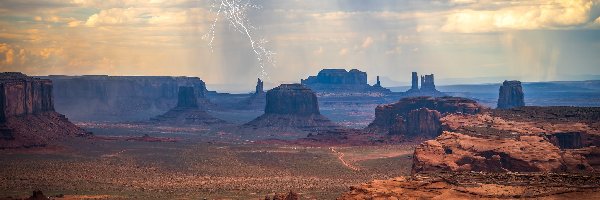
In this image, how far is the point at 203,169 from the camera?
116 metres

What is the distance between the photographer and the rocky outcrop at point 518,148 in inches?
2864

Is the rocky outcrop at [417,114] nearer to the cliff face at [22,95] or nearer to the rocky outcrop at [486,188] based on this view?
the cliff face at [22,95]

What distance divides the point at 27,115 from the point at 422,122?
69.8m

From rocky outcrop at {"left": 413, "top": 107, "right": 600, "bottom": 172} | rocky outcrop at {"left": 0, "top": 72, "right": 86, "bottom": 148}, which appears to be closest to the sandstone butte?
rocky outcrop at {"left": 413, "top": 107, "right": 600, "bottom": 172}

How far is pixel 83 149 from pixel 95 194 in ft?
173

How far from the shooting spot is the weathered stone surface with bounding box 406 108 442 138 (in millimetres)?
161125

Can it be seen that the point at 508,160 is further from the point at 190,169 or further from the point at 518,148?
the point at 190,169

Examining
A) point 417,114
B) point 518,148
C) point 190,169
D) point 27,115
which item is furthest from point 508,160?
point 27,115

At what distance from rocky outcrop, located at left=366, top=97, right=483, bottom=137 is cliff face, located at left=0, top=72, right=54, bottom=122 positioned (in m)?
64.4

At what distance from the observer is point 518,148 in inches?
3061

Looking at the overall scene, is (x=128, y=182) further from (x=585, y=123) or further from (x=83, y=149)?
(x=585, y=123)

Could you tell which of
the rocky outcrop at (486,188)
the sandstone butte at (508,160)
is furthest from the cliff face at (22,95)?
the rocky outcrop at (486,188)

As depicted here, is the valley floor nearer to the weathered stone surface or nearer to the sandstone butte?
the sandstone butte

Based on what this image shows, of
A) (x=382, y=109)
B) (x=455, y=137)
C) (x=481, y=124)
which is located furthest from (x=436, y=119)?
(x=455, y=137)
